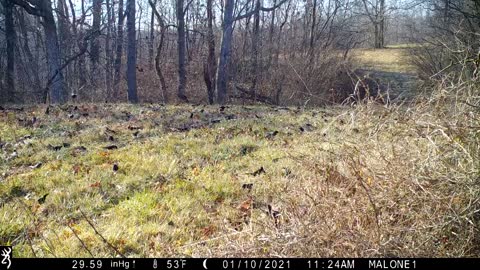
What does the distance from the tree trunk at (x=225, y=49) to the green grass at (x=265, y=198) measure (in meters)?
9.24

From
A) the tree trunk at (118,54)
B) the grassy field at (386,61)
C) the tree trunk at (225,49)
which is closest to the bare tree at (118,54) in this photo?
the tree trunk at (118,54)

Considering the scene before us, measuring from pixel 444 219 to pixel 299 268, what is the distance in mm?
1016

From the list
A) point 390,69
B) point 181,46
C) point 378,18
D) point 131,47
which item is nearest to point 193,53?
point 181,46

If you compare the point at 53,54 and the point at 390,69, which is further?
the point at 390,69

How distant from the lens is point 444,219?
2.21m

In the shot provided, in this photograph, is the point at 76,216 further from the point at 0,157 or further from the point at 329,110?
the point at 329,110

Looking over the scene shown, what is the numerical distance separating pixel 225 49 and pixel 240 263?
39.3 ft

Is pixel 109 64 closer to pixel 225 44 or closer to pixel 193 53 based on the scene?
pixel 193 53

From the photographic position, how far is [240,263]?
212 centimetres

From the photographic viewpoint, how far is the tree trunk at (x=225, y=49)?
13.0m

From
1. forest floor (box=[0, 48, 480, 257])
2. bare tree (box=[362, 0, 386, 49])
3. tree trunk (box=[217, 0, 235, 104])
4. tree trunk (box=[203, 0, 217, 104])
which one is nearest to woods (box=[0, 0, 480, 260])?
forest floor (box=[0, 48, 480, 257])

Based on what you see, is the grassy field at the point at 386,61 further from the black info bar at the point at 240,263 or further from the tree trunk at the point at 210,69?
the black info bar at the point at 240,263

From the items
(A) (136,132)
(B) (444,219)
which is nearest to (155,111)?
(A) (136,132)

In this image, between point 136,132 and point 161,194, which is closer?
point 161,194
